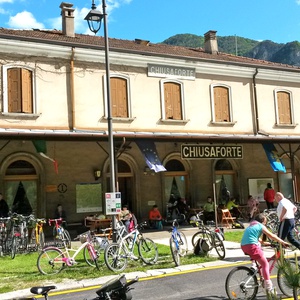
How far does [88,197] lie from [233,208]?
6832 millimetres

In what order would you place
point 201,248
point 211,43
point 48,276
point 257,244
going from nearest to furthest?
point 257,244 < point 48,276 < point 201,248 < point 211,43

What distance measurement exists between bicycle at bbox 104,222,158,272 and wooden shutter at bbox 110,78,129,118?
837cm

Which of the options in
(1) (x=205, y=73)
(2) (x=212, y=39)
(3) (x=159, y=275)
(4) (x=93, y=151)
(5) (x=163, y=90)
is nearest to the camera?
(3) (x=159, y=275)

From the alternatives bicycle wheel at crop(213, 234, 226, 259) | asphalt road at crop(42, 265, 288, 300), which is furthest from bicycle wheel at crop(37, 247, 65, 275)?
bicycle wheel at crop(213, 234, 226, 259)

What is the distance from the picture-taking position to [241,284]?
621 centimetres

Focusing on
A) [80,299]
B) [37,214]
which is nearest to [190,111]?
[37,214]

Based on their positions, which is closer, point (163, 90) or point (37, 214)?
point (37, 214)

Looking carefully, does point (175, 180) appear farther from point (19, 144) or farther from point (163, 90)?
point (19, 144)

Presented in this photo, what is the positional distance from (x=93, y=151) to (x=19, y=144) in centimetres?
294

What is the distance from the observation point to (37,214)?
50.3 feet

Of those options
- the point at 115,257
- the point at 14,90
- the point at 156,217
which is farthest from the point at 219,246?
the point at 14,90

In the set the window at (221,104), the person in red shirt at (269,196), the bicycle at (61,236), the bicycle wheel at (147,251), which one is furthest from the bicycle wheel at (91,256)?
the person in red shirt at (269,196)

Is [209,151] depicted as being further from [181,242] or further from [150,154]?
[181,242]

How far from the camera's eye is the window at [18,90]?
592 inches
